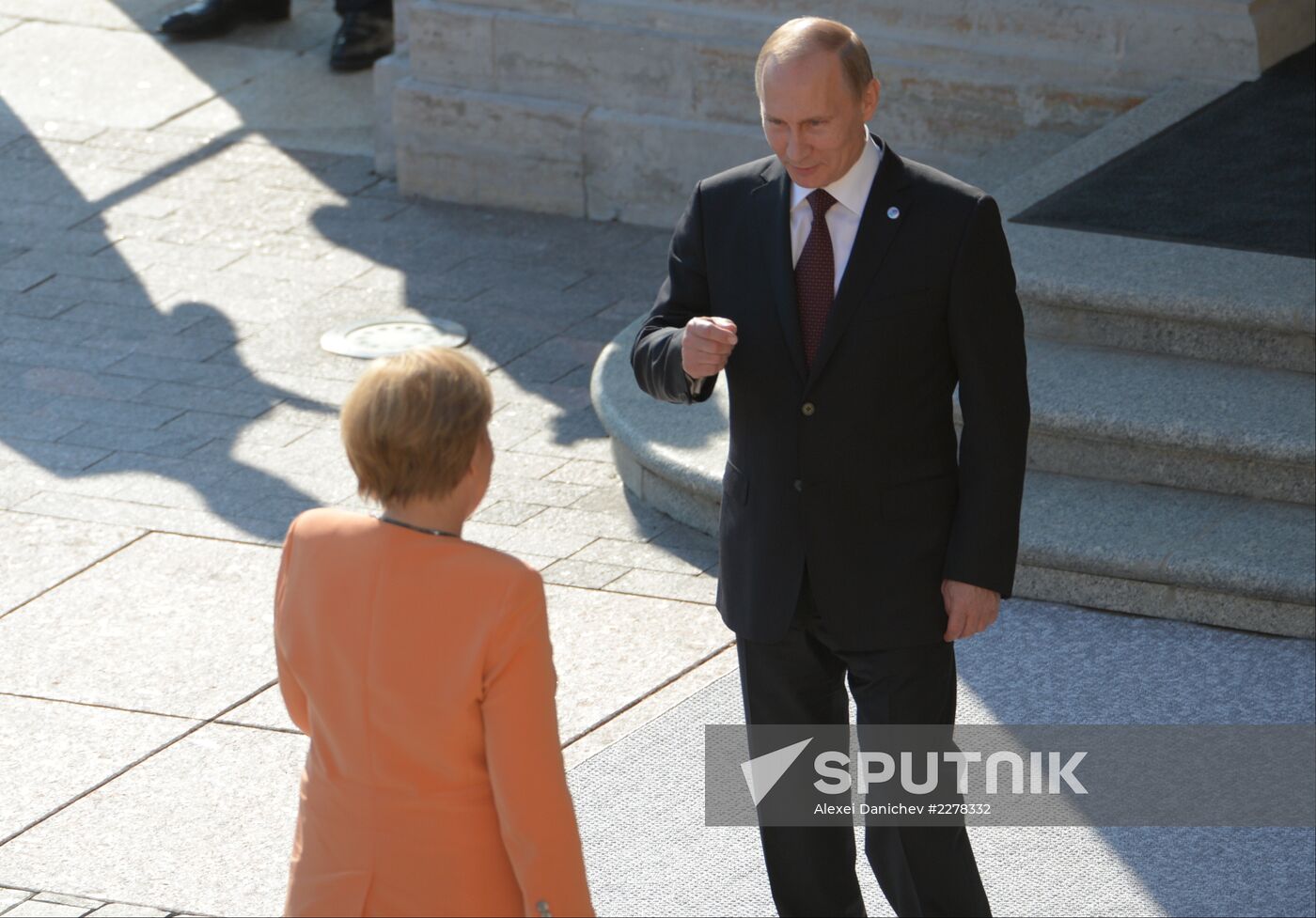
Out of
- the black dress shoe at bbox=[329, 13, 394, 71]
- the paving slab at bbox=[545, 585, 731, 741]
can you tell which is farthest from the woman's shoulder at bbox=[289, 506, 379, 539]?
the black dress shoe at bbox=[329, 13, 394, 71]

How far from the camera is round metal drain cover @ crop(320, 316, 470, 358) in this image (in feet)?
28.6

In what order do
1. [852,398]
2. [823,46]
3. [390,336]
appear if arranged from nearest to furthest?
[823,46] < [852,398] < [390,336]

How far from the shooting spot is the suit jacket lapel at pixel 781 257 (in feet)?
12.8

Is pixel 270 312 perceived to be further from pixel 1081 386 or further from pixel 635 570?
pixel 1081 386

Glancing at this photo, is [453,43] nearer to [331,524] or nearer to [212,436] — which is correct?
[212,436]

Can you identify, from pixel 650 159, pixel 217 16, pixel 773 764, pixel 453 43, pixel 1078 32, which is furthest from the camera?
pixel 217 16

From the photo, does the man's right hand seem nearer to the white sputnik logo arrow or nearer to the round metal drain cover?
the white sputnik logo arrow

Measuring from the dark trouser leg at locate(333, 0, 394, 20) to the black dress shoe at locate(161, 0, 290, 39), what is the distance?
1.09 m

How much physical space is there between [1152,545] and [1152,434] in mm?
493

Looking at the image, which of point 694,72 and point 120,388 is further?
point 694,72

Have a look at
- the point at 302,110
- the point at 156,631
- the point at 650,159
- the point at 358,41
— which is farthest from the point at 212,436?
the point at 358,41

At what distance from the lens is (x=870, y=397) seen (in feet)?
12.7

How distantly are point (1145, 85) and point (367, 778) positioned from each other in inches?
280

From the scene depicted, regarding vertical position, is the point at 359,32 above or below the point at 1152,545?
above
